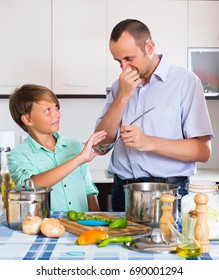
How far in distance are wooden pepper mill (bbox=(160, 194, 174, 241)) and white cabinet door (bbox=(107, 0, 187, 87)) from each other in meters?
2.23

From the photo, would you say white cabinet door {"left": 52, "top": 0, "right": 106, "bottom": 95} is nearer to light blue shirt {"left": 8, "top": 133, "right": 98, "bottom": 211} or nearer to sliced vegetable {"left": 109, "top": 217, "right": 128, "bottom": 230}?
light blue shirt {"left": 8, "top": 133, "right": 98, "bottom": 211}

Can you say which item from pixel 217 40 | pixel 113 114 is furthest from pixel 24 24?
pixel 113 114

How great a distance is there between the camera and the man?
2.18 m

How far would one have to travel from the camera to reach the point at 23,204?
175 cm

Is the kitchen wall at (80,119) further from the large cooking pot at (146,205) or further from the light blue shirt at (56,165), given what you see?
the large cooking pot at (146,205)

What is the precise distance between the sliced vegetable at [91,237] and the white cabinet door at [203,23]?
2480 millimetres

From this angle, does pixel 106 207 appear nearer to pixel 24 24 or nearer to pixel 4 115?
pixel 4 115

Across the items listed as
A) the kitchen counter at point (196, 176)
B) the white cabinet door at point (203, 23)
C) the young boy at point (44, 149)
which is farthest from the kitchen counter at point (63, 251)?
the white cabinet door at point (203, 23)

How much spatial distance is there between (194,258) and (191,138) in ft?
2.92

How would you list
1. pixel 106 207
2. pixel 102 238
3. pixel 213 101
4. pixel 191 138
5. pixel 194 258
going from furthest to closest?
pixel 213 101, pixel 106 207, pixel 191 138, pixel 102 238, pixel 194 258

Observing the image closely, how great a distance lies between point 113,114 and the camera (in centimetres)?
225

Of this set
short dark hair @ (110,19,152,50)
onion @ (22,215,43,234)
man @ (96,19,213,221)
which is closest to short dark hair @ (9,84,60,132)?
man @ (96,19,213,221)

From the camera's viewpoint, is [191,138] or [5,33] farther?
[5,33]

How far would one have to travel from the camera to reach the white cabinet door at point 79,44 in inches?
146
